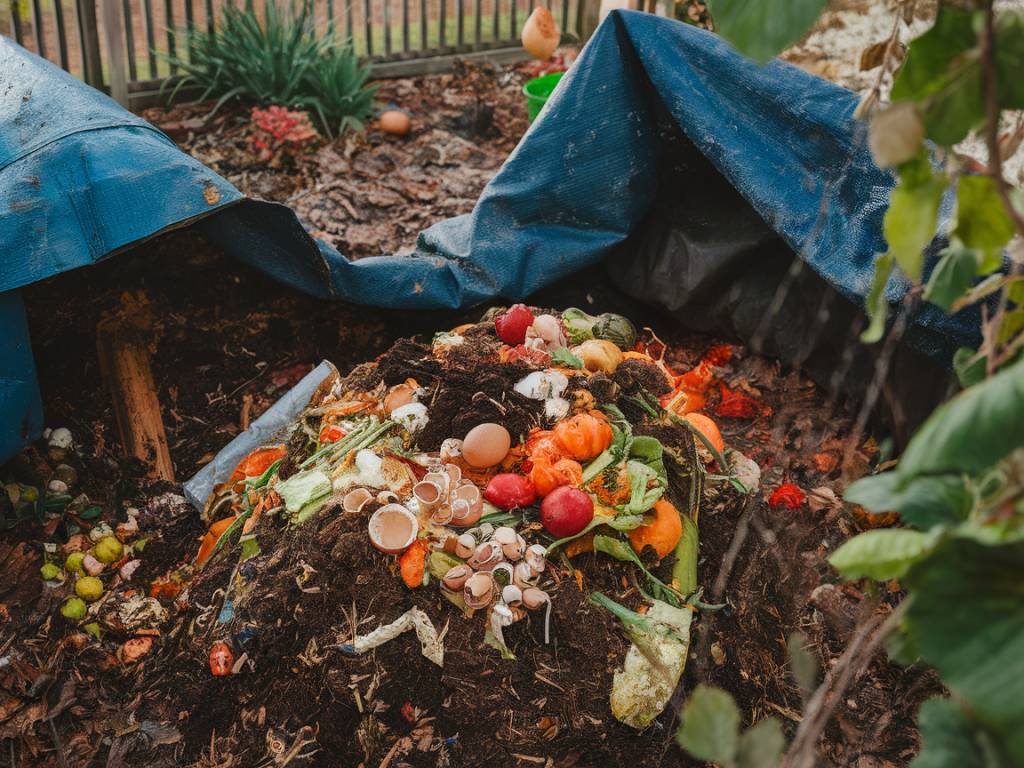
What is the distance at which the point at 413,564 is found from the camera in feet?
7.15

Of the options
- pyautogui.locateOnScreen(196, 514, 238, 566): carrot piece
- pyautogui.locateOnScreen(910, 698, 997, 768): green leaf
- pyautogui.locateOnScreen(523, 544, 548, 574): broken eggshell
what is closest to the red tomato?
pyautogui.locateOnScreen(523, 544, 548, 574): broken eggshell

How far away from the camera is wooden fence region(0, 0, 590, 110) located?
542 centimetres

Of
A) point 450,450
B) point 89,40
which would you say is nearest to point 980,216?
point 450,450

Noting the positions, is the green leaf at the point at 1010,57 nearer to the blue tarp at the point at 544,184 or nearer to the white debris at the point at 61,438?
the blue tarp at the point at 544,184

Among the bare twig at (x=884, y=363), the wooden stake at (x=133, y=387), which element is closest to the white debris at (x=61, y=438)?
the wooden stake at (x=133, y=387)

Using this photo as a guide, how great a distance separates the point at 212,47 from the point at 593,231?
142 inches

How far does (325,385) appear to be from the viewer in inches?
122

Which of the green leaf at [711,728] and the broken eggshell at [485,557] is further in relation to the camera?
the broken eggshell at [485,557]

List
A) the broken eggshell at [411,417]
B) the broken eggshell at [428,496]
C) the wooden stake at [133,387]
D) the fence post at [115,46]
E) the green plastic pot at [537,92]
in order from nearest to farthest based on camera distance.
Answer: the broken eggshell at [428,496], the broken eggshell at [411,417], the wooden stake at [133,387], the green plastic pot at [537,92], the fence post at [115,46]

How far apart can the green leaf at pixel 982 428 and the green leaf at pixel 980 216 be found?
0.18 meters

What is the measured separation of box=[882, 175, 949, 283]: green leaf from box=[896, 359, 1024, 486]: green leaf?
0.14 meters

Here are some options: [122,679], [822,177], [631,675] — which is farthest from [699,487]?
[122,679]

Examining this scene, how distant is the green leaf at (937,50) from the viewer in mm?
717

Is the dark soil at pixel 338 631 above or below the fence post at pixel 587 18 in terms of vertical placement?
below
